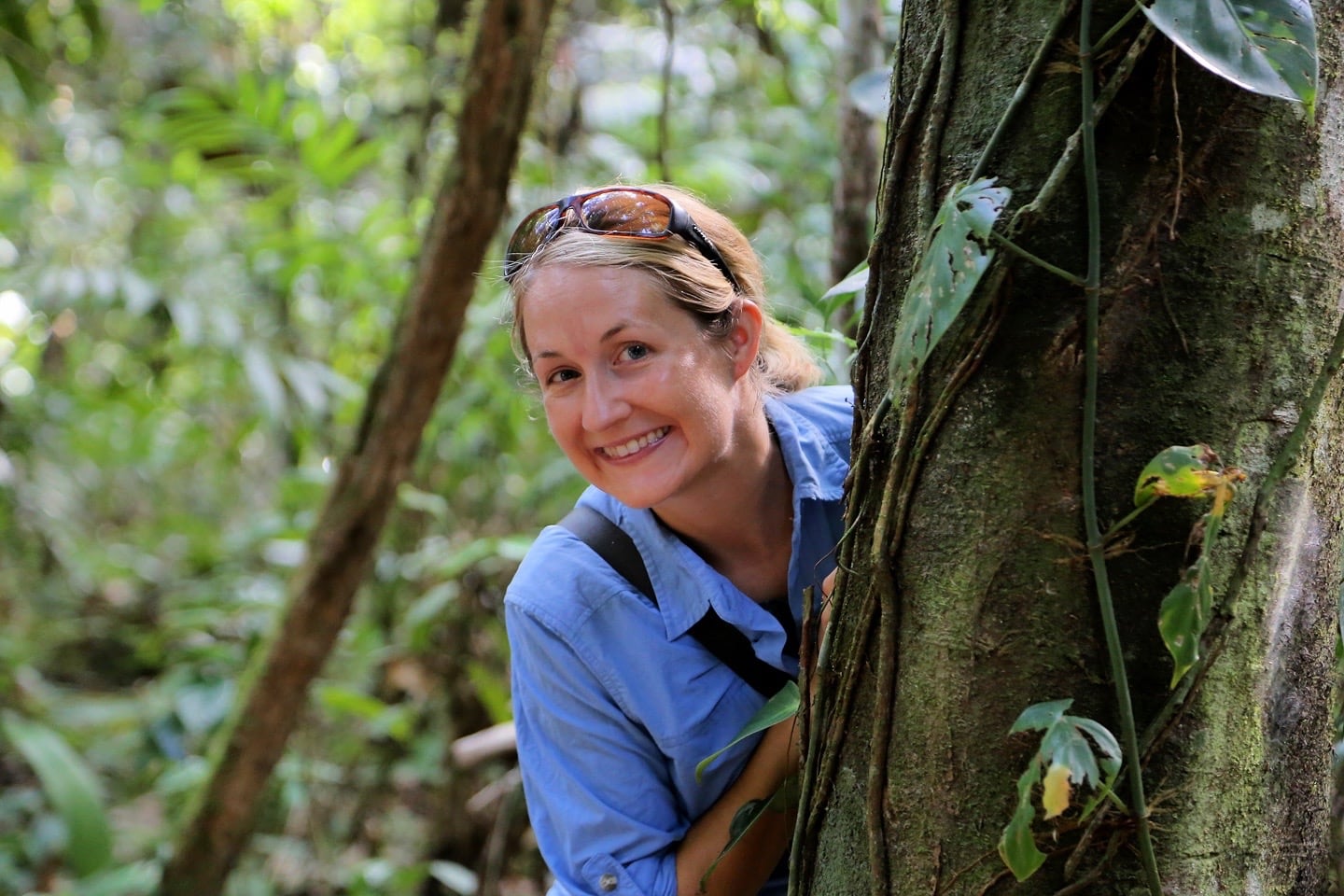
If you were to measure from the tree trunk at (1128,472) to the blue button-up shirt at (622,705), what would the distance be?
52 cm

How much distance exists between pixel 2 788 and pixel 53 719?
2.37 feet

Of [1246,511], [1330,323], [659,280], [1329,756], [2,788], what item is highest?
[659,280]

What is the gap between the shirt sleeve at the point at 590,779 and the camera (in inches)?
52.1

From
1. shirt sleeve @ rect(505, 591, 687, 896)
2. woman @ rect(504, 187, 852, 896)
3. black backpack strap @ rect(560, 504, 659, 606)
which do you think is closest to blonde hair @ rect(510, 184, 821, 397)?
woman @ rect(504, 187, 852, 896)

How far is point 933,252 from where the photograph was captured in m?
0.76

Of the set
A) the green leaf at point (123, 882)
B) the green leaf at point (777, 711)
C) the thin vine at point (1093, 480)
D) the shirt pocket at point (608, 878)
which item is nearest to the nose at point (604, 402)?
the green leaf at point (777, 711)

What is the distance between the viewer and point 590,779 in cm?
136

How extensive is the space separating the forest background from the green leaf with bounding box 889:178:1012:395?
1.49 meters

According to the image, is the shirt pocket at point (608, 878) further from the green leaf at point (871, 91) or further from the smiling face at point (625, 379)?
the green leaf at point (871, 91)

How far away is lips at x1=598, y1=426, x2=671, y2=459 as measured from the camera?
1.34 m

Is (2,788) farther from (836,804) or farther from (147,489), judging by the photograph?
(836,804)

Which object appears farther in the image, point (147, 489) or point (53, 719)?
point (147, 489)

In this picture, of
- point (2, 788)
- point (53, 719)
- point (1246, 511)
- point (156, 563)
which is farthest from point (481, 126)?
point (156, 563)

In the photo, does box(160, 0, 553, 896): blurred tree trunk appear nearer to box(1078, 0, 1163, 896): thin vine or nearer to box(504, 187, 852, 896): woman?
box(504, 187, 852, 896): woman
